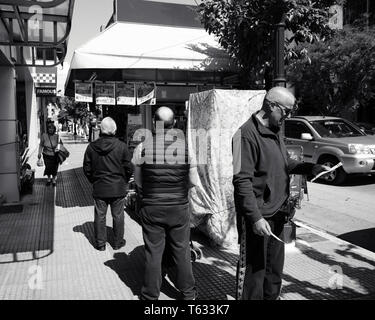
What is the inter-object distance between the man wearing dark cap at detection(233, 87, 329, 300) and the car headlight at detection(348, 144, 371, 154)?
776 cm

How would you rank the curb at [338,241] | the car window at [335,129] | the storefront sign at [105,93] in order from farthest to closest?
1. the car window at [335,129]
2. the storefront sign at [105,93]
3. the curb at [338,241]

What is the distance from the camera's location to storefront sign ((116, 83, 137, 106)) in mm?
8266

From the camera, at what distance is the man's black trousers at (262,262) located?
3254 mm

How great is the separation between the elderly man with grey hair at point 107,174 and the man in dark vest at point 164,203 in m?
1.63

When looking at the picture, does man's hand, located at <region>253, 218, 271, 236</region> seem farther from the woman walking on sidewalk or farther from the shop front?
the woman walking on sidewalk

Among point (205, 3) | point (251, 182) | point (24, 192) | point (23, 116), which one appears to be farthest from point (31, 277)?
point (23, 116)

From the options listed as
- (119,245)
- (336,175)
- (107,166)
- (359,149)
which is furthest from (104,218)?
(359,149)

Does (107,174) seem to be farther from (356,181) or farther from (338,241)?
(356,181)

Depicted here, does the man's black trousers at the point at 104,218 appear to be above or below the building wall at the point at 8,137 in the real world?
below

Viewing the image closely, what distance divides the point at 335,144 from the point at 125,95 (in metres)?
Answer: 5.82

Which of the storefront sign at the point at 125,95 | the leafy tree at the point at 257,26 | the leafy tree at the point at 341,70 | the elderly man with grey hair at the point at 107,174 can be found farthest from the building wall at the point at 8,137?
the leafy tree at the point at 341,70

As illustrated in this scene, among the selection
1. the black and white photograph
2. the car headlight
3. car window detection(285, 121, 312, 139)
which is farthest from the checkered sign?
the car headlight

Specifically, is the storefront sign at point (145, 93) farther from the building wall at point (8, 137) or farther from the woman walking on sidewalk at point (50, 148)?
the woman walking on sidewalk at point (50, 148)

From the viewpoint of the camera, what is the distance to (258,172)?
3.17 metres
